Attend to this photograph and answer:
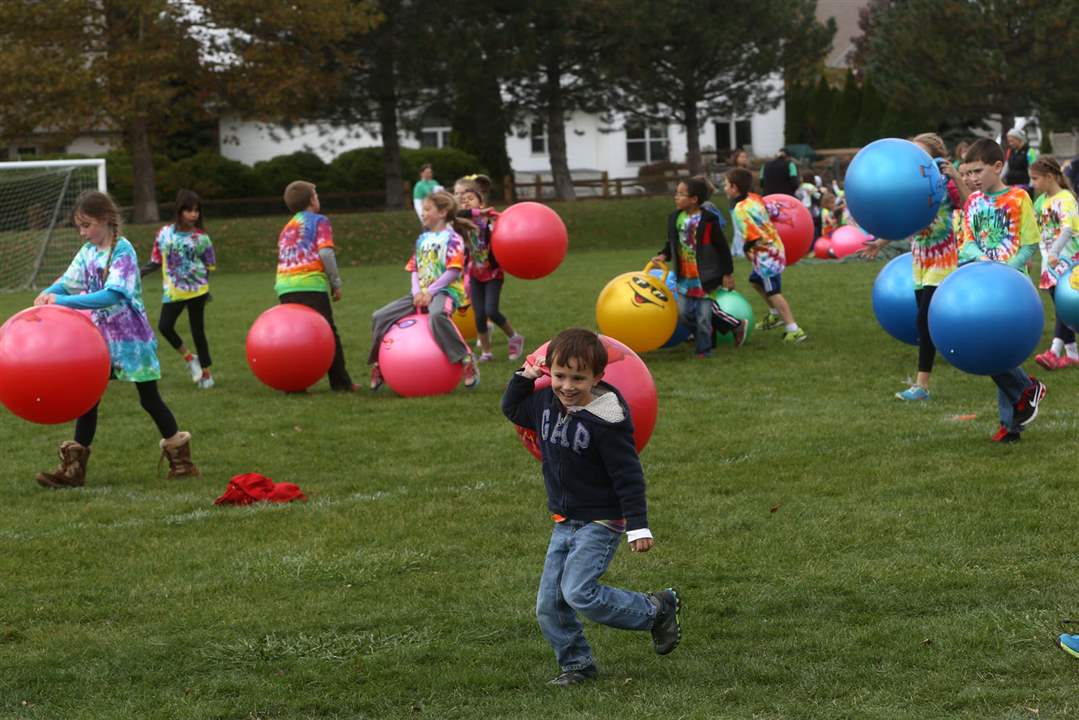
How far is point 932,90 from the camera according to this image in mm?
47781

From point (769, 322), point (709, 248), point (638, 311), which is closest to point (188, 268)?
point (638, 311)

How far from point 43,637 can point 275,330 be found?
6808mm

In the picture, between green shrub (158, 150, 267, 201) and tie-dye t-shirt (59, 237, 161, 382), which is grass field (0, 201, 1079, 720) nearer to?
tie-dye t-shirt (59, 237, 161, 382)

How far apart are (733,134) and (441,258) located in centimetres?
5547

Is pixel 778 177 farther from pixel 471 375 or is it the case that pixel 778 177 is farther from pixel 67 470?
pixel 67 470

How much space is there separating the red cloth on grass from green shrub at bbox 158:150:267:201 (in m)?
37.2

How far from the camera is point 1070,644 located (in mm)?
5414

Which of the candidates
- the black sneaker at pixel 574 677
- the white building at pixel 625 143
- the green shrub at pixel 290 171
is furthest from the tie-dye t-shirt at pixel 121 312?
the white building at pixel 625 143

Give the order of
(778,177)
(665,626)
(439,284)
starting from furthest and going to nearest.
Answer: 1. (778,177)
2. (439,284)
3. (665,626)

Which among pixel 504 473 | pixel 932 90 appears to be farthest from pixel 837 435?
pixel 932 90

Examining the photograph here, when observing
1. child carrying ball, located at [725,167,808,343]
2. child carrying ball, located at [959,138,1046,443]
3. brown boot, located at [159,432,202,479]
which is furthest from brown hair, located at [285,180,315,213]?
child carrying ball, located at [959,138,1046,443]

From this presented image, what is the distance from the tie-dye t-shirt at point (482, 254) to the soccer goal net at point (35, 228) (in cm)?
1477

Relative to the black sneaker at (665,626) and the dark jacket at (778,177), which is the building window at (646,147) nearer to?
the dark jacket at (778,177)

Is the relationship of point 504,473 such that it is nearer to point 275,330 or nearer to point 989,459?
point 989,459
